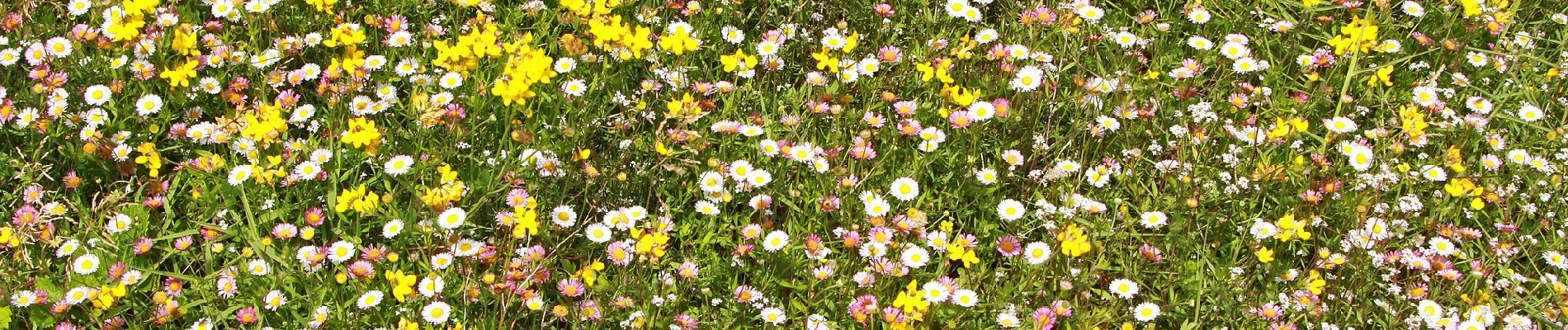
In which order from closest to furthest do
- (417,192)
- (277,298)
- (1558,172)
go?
(277,298) → (417,192) → (1558,172)

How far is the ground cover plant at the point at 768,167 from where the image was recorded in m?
2.58

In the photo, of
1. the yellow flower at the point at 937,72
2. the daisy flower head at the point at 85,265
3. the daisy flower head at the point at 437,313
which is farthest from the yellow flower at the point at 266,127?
the yellow flower at the point at 937,72

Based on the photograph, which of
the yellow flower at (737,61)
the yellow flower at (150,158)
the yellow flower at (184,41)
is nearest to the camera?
the yellow flower at (150,158)

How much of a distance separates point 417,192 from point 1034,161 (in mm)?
1529

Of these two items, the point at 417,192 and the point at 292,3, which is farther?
the point at 292,3

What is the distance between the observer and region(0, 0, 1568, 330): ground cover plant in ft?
8.47

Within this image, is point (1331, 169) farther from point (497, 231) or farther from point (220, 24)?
point (220, 24)

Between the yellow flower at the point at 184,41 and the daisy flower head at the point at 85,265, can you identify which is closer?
the daisy flower head at the point at 85,265

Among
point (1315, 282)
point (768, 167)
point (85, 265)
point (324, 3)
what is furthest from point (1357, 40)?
point (85, 265)

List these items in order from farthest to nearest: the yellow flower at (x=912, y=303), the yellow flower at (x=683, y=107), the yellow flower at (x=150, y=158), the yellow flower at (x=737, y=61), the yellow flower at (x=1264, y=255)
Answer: the yellow flower at (x=737, y=61) < the yellow flower at (x=683, y=107) < the yellow flower at (x=150, y=158) < the yellow flower at (x=1264, y=255) < the yellow flower at (x=912, y=303)

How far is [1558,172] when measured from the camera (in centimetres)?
300

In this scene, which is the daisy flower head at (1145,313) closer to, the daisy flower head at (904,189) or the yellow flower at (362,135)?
the daisy flower head at (904,189)

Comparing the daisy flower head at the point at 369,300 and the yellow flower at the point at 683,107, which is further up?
the yellow flower at the point at 683,107

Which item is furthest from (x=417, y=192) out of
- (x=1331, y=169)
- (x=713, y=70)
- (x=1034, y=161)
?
(x=1331, y=169)
